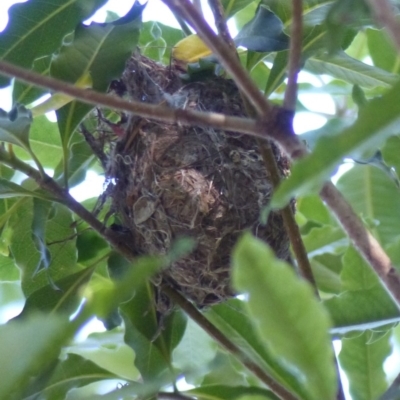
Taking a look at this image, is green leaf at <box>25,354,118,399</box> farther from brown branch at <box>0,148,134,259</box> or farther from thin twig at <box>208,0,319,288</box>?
thin twig at <box>208,0,319,288</box>

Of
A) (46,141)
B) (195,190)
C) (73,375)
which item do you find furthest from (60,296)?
(46,141)

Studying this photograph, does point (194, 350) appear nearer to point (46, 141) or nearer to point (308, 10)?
point (46, 141)

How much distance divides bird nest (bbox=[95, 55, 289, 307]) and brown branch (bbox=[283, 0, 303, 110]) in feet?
1.36

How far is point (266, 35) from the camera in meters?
1.24

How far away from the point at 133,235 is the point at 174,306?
6.6 inches

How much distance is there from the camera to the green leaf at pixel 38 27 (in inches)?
49.2

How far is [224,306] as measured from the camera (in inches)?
56.8

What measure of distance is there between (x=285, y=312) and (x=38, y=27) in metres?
0.89

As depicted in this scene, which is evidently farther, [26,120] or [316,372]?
[26,120]

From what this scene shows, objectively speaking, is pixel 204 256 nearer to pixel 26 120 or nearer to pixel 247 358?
pixel 247 358

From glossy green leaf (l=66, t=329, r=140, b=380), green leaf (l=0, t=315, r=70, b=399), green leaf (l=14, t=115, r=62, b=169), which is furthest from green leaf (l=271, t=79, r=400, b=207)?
glossy green leaf (l=66, t=329, r=140, b=380)

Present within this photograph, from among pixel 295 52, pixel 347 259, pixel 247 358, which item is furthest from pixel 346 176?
pixel 295 52

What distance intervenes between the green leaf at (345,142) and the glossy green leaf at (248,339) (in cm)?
66

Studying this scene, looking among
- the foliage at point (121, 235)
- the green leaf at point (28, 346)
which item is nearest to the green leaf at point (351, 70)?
the foliage at point (121, 235)
